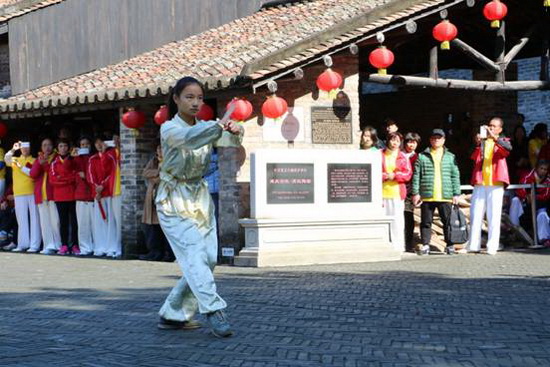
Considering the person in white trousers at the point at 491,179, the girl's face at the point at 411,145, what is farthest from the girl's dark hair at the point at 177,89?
the girl's face at the point at 411,145

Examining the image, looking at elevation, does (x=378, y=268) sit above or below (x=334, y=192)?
below

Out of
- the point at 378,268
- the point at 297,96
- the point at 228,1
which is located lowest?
the point at 378,268

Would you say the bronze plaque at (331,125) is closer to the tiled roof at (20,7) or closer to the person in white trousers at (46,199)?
the person in white trousers at (46,199)

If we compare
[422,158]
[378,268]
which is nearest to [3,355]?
[378,268]

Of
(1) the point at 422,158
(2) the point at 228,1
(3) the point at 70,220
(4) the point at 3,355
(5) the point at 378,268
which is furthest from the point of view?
(2) the point at 228,1

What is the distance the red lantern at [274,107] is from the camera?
545 inches

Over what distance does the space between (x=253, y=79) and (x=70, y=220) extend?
191 inches

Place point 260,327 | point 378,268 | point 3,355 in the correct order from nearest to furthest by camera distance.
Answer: point 3,355 → point 260,327 → point 378,268

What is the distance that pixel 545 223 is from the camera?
15.6 metres

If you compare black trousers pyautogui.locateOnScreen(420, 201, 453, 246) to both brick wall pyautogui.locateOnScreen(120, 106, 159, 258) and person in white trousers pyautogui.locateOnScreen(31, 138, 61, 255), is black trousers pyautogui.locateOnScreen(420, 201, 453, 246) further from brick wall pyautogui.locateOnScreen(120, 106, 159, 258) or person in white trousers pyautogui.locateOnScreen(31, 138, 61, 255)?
person in white trousers pyautogui.locateOnScreen(31, 138, 61, 255)

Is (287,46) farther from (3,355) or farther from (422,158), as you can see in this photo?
(3,355)

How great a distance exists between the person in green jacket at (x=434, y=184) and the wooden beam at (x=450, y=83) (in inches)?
36.3

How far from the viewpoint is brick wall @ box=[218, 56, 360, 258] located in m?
14.3

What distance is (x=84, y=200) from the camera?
16.2 meters
